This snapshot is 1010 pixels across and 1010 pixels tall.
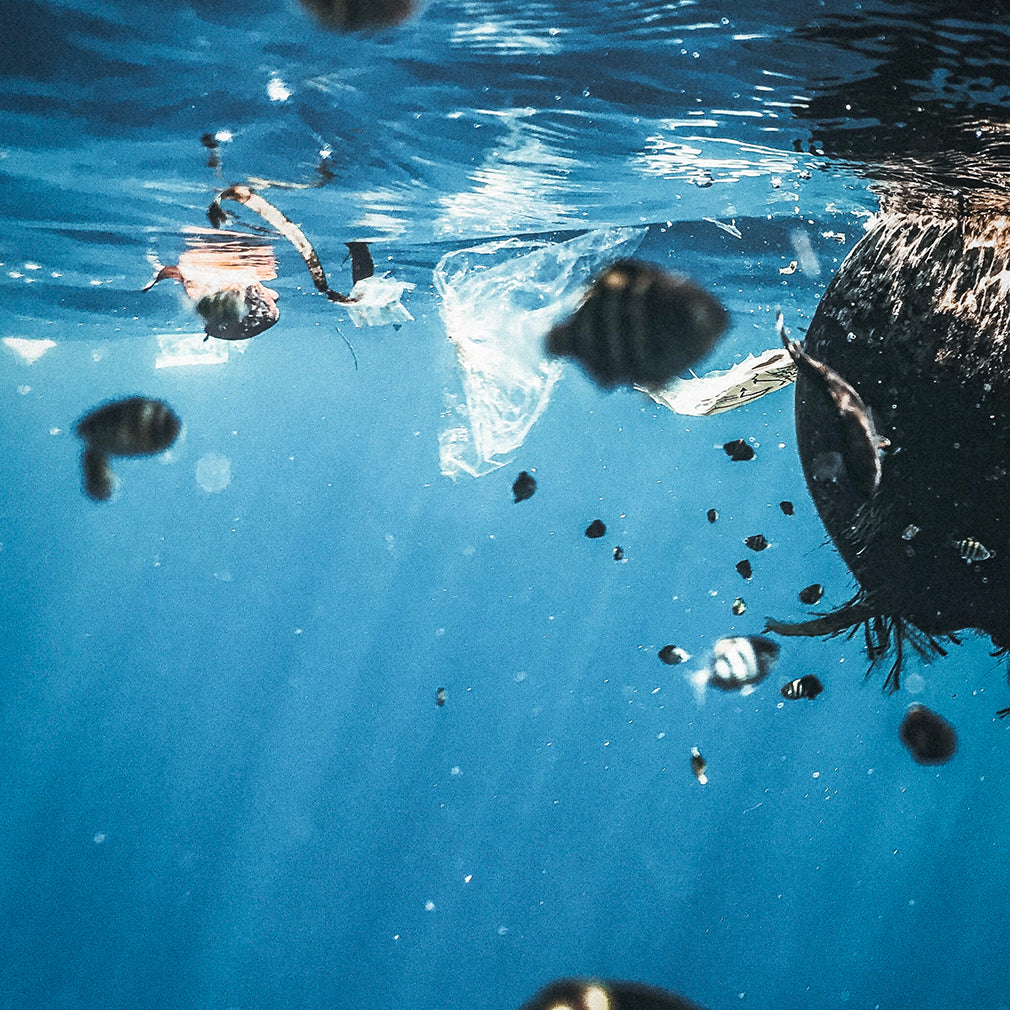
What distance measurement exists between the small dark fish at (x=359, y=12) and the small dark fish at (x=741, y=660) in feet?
15.4

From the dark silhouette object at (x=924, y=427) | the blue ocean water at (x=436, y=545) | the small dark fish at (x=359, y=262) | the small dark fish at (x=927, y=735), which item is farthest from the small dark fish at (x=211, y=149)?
the small dark fish at (x=927, y=735)

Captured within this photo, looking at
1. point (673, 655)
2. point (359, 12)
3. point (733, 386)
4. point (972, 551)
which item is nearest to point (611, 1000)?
point (673, 655)

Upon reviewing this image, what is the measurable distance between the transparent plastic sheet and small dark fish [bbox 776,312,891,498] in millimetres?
3990

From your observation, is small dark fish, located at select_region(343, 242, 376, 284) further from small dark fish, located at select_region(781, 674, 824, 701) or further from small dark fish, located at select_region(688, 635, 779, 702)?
small dark fish, located at select_region(781, 674, 824, 701)

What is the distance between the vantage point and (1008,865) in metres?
29.3

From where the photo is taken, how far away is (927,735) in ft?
29.3

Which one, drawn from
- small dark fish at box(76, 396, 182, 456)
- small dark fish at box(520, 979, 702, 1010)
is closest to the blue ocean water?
small dark fish at box(76, 396, 182, 456)

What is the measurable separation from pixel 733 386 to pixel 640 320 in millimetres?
967

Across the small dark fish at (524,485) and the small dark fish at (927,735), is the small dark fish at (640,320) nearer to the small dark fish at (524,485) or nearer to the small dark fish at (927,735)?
the small dark fish at (524,485)

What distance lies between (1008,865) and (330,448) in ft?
125

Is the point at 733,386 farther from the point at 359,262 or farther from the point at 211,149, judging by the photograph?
the point at 359,262

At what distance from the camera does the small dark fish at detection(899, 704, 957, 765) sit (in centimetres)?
899

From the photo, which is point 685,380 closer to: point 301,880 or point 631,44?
point 631,44

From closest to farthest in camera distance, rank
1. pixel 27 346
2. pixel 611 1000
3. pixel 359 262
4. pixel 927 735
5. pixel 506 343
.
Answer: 1. pixel 506 343
2. pixel 927 735
3. pixel 611 1000
4. pixel 359 262
5. pixel 27 346
